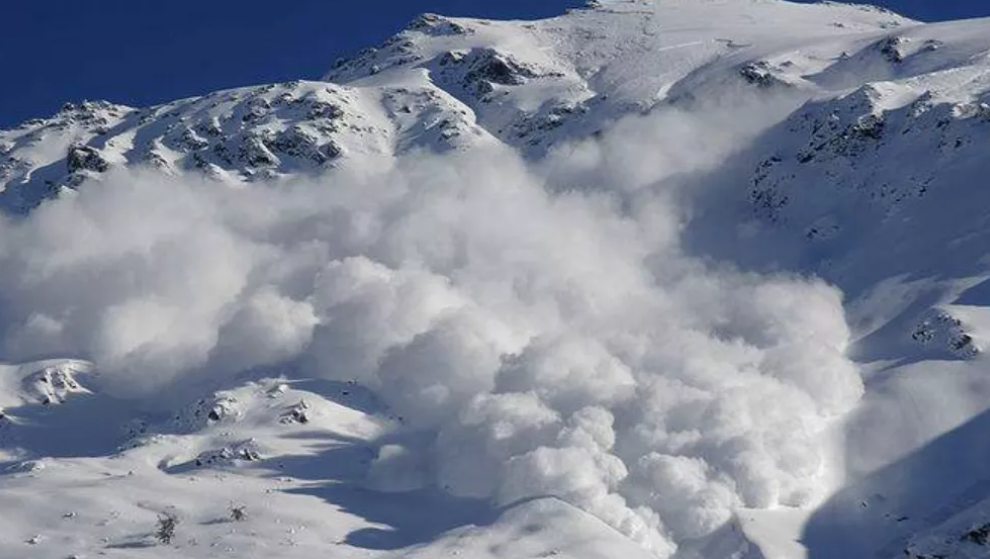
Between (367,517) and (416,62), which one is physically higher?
(416,62)

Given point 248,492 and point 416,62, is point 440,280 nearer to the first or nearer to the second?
point 248,492

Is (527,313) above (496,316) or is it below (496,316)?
above

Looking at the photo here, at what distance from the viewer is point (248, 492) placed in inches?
2977

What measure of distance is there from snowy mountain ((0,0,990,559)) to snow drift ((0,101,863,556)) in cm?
41

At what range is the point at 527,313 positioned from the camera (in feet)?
363

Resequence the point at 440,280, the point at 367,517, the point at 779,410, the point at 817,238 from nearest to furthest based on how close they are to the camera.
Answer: the point at 367,517 → the point at 779,410 → the point at 817,238 → the point at 440,280

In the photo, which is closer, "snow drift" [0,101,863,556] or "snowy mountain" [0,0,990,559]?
"snowy mountain" [0,0,990,559]

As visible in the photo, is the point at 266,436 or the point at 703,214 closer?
the point at 266,436

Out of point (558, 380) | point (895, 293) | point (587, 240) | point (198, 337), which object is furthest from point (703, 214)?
point (198, 337)

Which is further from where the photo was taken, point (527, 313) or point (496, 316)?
point (527, 313)

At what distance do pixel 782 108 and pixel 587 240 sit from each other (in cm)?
3393

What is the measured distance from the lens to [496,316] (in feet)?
353

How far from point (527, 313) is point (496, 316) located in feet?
14.5

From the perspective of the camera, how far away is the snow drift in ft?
257
